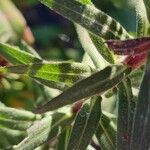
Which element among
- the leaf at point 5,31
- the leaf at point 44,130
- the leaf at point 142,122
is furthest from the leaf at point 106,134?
the leaf at point 5,31

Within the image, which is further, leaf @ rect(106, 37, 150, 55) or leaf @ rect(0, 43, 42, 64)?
leaf @ rect(0, 43, 42, 64)

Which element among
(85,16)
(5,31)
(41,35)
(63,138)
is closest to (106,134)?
(63,138)

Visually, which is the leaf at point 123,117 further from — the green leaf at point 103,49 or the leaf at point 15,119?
the leaf at point 15,119

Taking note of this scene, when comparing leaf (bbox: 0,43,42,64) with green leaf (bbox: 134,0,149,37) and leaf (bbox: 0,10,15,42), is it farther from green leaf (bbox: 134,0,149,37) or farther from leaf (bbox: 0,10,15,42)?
leaf (bbox: 0,10,15,42)

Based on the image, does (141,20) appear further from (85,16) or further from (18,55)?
(18,55)

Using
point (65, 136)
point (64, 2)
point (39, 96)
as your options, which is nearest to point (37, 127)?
point (65, 136)

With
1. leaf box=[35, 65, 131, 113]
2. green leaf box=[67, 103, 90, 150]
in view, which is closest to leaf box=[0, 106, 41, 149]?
green leaf box=[67, 103, 90, 150]
